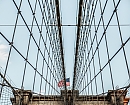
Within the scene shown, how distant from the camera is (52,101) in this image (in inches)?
688

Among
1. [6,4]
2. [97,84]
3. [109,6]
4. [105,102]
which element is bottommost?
[105,102]

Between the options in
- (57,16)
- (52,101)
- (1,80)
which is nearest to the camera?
(1,80)

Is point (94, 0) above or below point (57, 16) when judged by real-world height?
above

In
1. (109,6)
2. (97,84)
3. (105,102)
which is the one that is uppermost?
(109,6)

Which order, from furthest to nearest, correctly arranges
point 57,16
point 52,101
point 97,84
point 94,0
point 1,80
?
point 52,101 < point 97,84 < point 94,0 < point 57,16 < point 1,80

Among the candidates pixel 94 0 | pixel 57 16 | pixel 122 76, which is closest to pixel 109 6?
pixel 94 0

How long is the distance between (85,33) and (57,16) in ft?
13.5

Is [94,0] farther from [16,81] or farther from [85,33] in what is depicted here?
[16,81]

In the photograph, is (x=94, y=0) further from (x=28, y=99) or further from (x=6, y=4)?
A: (x=28, y=99)

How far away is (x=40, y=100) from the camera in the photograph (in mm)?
17750

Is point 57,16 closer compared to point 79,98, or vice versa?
point 57,16

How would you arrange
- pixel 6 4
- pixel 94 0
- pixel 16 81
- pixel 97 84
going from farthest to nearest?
pixel 97 84 → pixel 94 0 → pixel 16 81 → pixel 6 4

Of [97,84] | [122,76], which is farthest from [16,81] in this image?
[97,84]

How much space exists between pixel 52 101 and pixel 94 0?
9127 millimetres
